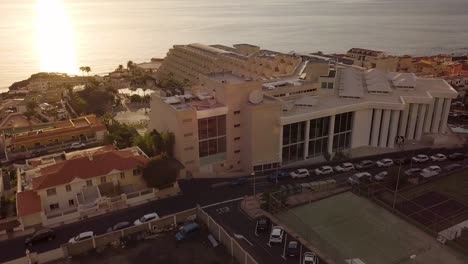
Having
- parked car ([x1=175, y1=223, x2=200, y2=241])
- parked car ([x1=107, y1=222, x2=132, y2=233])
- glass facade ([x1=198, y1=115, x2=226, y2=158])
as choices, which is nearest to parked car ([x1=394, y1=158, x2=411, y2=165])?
glass facade ([x1=198, y1=115, x2=226, y2=158])

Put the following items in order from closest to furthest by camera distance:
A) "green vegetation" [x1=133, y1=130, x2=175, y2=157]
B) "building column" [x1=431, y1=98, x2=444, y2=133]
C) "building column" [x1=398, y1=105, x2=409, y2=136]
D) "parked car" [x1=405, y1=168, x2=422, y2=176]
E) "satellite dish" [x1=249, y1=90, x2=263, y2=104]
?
"parked car" [x1=405, y1=168, x2=422, y2=176] < "green vegetation" [x1=133, y1=130, x2=175, y2=157] < "satellite dish" [x1=249, y1=90, x2=263, y2=104] < "building column" [x1=398, y1=105, x2=409, y2=136] < "building column" [x1=431, y1=98, x2=444, y2=133]

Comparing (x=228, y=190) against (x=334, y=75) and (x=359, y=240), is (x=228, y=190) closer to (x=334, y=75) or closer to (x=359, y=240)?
(x=359, y=240)

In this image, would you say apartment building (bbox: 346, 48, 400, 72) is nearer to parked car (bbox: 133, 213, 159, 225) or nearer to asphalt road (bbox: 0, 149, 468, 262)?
asphalt road (bbox: 0, 149, 468, 262)

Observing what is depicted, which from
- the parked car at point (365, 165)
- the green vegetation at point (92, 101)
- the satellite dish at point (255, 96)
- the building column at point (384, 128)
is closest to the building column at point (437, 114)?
the building column at point (384, 128)

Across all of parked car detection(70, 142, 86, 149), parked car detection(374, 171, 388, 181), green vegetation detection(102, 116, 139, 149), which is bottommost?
parked car detection(70, 142, 86, 149)

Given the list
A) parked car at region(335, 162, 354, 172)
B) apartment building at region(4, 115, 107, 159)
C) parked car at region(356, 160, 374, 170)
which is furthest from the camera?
apartment building at region(4, 115, 107, 159)

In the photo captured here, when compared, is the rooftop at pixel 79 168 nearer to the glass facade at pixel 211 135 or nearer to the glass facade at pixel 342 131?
the glass facade at pixel 211 135

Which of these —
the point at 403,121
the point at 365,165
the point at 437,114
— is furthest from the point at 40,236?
the point at 437,114
